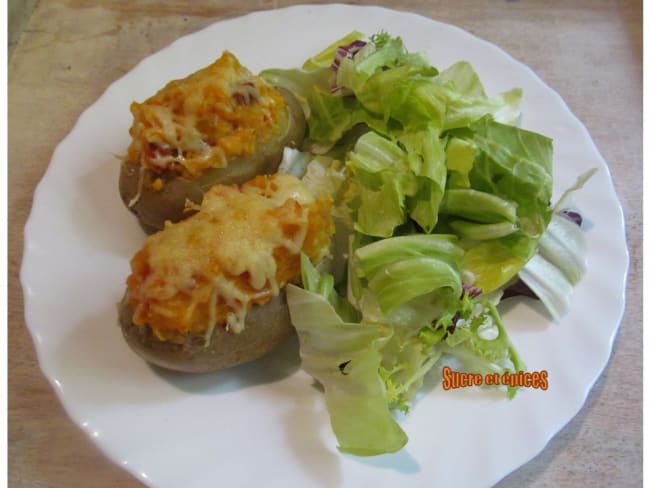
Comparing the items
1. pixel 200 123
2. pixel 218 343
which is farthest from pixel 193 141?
pixel 218 343

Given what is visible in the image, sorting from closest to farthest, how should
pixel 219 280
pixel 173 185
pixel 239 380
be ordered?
pixel 219 280 < pixel 239 380 < pixel 173 185

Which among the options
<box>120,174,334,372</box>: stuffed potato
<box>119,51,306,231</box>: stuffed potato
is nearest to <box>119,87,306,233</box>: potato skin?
<box>119,51,306,231</box>: stuffed potato

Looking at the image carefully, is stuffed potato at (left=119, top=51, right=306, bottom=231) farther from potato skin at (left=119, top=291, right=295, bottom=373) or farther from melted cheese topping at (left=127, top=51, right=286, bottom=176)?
potato skin at (left=119, top=291, right=295, bottom=373)

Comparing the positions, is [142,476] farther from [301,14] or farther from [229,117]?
[301,14]

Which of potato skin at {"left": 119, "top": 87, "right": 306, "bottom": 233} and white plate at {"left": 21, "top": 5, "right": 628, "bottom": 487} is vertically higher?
potato skin at {"left": 119, "top": 87, "right": 306, "bottom": 233}

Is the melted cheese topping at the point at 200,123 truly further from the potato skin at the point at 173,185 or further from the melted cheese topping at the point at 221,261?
the melted cheese topping at the point at 221,261

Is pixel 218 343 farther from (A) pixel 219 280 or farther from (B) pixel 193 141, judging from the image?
(B) pixel 193 141

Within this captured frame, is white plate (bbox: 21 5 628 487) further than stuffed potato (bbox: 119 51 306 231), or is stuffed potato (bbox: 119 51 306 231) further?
stuffed potato (bbox: 119 51 306 231)
